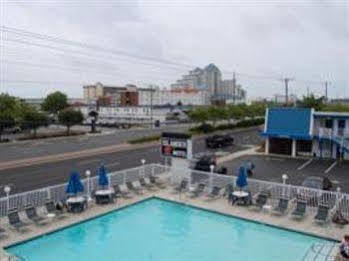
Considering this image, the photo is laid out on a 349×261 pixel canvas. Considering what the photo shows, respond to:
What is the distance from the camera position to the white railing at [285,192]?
19094mm

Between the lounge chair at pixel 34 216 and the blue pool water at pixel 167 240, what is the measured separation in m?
1.31

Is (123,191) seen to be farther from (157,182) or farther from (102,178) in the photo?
(157,182)

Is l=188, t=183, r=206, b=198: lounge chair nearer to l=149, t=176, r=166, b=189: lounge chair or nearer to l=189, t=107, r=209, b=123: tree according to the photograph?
l=149, t=176, r=166, b=189: lounge chair

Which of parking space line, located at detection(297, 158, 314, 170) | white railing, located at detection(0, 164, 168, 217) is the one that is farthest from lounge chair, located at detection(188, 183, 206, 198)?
parking space line, located at detection(297, 158, 314, 170)

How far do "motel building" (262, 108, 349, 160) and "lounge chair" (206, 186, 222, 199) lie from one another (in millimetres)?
18816

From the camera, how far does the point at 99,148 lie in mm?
45938

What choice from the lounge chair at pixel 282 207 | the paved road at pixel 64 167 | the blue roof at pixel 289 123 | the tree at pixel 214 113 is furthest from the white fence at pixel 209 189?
the tree at pixel 214 113

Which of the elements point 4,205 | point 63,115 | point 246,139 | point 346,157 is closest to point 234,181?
point 4,205

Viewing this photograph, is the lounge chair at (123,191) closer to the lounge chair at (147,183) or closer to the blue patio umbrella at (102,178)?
the lounge chair at (147,183)

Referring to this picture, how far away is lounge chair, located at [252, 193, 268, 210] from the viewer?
20.9 metres

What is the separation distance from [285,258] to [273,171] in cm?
1696

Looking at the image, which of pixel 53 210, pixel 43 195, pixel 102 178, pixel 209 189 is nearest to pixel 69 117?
pixel 102 178

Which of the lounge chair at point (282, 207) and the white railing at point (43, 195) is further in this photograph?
the lounge chair at point (282, 207)

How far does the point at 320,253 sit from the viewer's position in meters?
14.9
